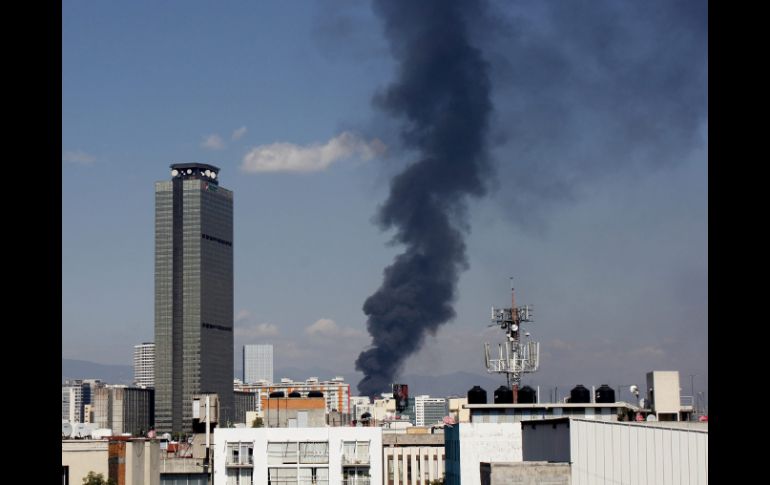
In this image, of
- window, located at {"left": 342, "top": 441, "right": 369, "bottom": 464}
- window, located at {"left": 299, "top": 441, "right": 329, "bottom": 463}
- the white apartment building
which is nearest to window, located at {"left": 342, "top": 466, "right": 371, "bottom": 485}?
the white apartment building

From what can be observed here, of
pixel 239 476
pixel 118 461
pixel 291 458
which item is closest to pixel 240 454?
pixel 239 476

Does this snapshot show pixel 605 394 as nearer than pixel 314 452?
No

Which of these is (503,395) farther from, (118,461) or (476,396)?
(118,461)

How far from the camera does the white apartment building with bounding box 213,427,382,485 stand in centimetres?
6034

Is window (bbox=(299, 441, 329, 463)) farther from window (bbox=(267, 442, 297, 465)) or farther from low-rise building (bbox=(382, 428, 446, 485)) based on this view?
low-rise building (bbox=(382, 428, 446, 485))

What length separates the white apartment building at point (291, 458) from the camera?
6034 centimetres

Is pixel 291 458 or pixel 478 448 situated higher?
pixel 291 458

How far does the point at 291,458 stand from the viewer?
2388 inches

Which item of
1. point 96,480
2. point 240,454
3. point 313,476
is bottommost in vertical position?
point 96,480

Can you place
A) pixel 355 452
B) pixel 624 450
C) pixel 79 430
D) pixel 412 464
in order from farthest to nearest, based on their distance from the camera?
pixel 79 430
pixel 412 464
pixel 355 452
pixel 624 450

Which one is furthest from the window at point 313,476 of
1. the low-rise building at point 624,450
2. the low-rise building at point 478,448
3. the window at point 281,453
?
the low-rise building at point 478,448

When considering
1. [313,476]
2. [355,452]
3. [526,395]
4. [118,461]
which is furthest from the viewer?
[526,395]

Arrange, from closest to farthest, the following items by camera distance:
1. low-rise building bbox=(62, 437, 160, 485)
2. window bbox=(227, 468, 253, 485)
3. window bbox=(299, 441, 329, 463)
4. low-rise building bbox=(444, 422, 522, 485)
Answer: window bbox=(227, 468, 253, 485), window bbox=(299, 441, 329, 463), low-rise building bbox=(62, 437, 160, 485), low-rise building bbox=(444, 422, 522, 485)

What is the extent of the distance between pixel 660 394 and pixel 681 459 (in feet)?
65.5
